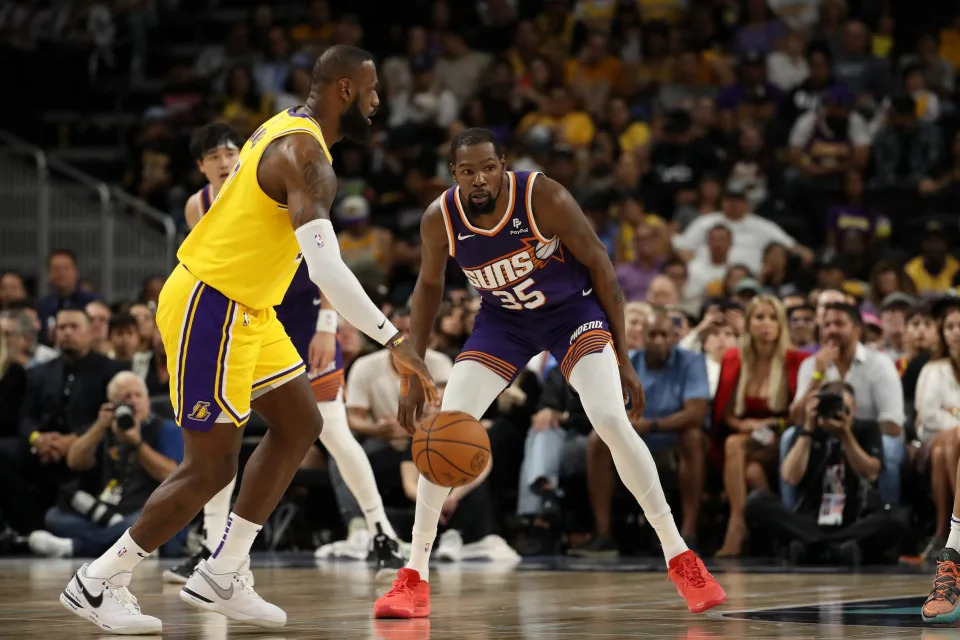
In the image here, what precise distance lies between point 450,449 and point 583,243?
1.02 metres

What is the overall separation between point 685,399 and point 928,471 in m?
1.62

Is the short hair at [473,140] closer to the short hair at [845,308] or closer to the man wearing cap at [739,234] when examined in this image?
the short hair at [845,308]

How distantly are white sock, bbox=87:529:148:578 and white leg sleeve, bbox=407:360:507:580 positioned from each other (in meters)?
1.23

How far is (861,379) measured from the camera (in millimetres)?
9500

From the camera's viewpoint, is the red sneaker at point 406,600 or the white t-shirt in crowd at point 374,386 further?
the white t-shirt in crowd at point 374,386

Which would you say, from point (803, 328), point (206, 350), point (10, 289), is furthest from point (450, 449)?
point (10, 289)

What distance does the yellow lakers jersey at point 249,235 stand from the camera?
541cm

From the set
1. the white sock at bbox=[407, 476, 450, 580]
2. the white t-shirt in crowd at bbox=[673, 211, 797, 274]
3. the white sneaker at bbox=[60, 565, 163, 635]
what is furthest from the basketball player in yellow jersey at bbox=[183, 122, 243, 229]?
the white t-shirt in crowd at bbox=[673, 211, 797, 274]

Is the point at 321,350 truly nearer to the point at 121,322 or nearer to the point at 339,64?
the point at 339,64

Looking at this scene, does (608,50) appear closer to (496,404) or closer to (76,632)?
(496,404)

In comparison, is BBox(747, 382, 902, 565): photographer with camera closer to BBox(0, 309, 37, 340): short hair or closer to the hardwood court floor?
the hardwood court floor

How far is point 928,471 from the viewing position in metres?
9.37

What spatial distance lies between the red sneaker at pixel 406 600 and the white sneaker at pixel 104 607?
37.5 inches

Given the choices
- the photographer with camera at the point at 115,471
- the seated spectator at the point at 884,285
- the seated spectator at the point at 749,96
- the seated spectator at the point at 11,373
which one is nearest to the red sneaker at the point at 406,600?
the photographer with camera at the point at 115,471
